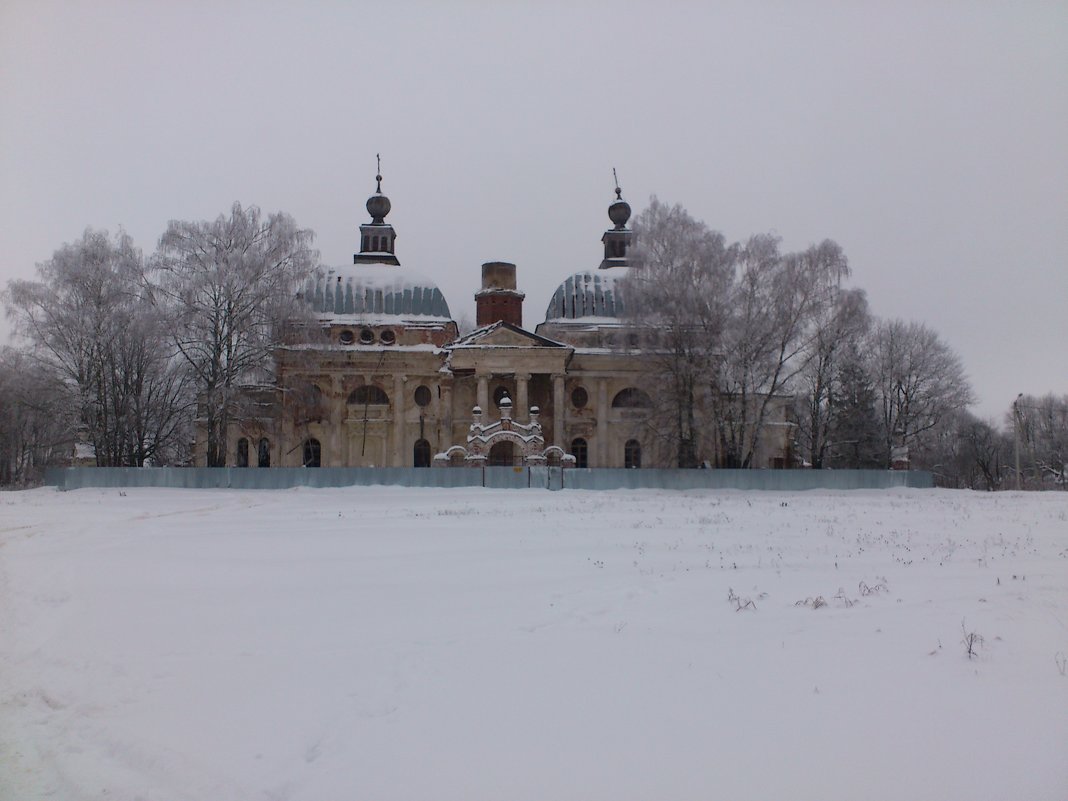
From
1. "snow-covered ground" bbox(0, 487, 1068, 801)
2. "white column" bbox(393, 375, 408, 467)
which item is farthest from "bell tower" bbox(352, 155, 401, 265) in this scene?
"snow-covered ground" bbox(0, 487, 1068, 801)

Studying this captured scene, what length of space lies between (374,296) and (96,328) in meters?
16.0

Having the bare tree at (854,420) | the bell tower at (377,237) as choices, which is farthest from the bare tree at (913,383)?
the bell tower at (377,237)

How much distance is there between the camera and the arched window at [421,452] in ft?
157

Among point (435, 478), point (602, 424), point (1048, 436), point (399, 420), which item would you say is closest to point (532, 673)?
point (435, 478)

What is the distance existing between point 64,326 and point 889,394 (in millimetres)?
45658

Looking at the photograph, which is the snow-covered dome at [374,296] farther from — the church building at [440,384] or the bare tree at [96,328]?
the bare tree at [96,328]

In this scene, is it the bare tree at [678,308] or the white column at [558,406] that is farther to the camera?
the white column at [558,406]

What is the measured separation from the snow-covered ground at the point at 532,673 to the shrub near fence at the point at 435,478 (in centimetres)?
2051

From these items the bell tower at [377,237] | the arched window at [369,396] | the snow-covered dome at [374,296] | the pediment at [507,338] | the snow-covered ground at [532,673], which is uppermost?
the bell tower at [377,237]

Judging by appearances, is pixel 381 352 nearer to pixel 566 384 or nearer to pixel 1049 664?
pixel 566 384

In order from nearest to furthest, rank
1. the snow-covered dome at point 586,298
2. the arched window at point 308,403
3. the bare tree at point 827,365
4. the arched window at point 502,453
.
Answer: the bare tree at point 827,365
the arched window at point 308,403
the arched window at point 502,453
the snow-covered dome at point 586,298

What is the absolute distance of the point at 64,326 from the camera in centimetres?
3709

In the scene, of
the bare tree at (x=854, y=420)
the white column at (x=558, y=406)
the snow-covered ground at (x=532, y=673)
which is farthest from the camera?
the bare tree at (x=854, y=420)

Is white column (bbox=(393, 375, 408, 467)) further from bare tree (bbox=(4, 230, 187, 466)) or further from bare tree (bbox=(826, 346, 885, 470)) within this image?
bare tree (bbox=(826, 346, 885, 470))
